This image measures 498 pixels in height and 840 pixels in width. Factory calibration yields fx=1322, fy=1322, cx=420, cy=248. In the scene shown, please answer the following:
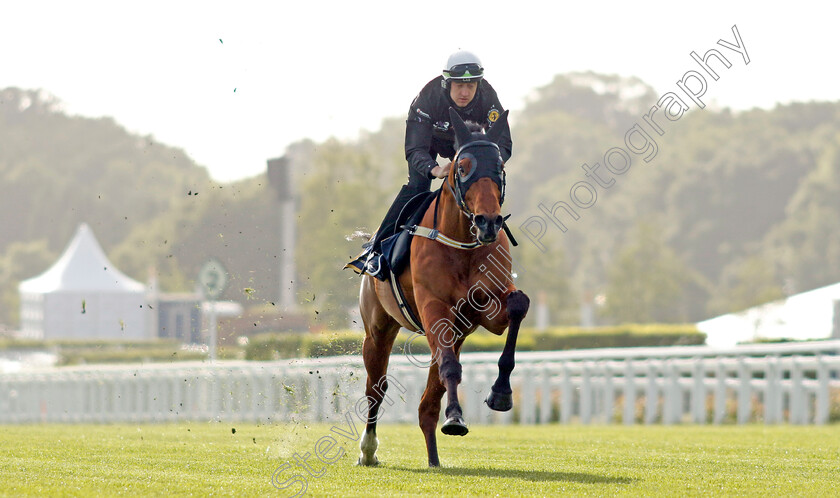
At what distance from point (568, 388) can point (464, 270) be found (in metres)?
10.7

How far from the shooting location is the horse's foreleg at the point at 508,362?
25.5ft

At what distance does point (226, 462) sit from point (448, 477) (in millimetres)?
1881

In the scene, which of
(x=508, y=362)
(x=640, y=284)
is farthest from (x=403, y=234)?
(x=640, y=284)

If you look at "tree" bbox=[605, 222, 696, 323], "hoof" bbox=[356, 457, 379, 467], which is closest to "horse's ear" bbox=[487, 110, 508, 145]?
"hoof" bbox=[356, 457, 379, 467]

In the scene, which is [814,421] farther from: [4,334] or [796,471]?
[4,334]

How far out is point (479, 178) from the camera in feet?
25.6

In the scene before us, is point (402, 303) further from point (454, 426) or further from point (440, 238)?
point (454, 426)

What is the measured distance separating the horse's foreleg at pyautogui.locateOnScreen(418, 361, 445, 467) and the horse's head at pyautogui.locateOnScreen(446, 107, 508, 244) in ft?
4.21

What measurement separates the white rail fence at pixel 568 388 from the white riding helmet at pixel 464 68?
609 cm

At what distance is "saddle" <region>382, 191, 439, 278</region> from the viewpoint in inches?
343

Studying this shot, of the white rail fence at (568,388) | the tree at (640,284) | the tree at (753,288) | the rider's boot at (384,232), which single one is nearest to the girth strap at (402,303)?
the rider's boot at (384,232)

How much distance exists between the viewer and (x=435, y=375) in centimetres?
877

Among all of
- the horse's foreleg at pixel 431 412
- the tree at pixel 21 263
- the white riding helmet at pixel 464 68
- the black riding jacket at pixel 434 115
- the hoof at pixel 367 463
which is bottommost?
the hoof at pixel 367 463

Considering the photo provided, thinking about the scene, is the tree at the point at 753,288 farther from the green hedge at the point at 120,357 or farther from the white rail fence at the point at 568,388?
the white rail fence at the point at 568,388
